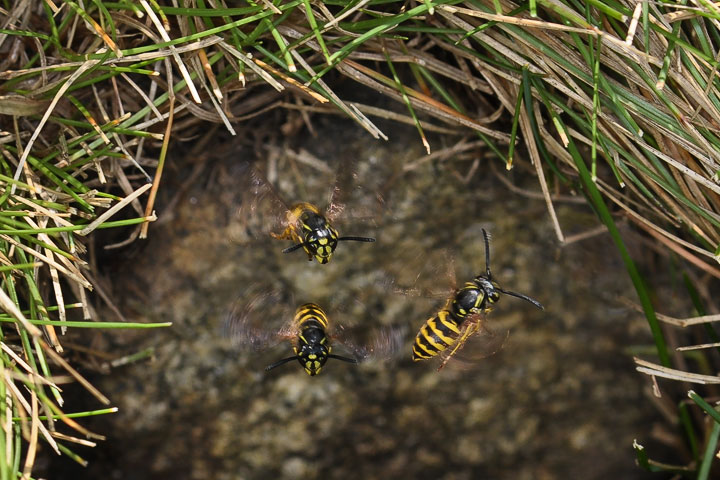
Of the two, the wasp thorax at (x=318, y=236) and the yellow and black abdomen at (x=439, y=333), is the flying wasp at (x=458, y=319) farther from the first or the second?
the wasp thorax at (x=318, y=236)

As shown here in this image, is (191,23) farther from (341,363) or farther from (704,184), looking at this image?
(704,184)

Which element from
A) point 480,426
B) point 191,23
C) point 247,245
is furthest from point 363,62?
point 480,426

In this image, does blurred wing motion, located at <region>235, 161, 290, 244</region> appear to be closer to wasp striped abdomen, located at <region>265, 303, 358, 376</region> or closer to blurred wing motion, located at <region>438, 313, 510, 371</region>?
wasp striped abdomen, located at <region>265, 303, 358, 376</region>

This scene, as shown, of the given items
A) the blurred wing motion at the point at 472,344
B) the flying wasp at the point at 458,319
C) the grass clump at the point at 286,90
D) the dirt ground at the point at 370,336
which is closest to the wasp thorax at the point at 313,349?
the dirt ground at the point at 370,336

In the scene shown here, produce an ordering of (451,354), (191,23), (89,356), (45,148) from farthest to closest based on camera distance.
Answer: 1. (89,356)
2. (451,354)
3. (45,148)
4. (191,23)

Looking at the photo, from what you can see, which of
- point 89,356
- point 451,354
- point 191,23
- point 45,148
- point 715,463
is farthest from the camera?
point 715,463

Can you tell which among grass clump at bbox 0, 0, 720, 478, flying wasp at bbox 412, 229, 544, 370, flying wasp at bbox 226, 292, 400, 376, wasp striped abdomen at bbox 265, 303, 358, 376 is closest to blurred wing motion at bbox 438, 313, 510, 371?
flying wasp at bbox 412, 229, 544, 370

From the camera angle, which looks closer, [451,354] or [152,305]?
[451,354]
